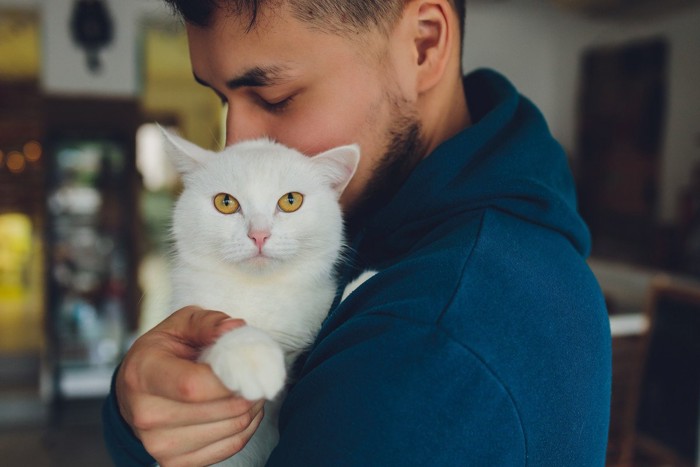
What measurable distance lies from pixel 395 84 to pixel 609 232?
20.2ft

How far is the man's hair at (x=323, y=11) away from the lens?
3.10 ft

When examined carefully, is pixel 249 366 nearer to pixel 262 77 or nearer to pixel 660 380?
pixel 262 77

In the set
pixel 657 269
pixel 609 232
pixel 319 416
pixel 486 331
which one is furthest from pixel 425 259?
pixel 609 232

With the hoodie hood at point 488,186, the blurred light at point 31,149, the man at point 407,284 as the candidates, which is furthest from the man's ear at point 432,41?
the blurred light at point 31,149

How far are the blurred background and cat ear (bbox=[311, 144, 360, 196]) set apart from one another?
2.22 metres

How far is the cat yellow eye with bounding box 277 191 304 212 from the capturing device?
1.01 metres

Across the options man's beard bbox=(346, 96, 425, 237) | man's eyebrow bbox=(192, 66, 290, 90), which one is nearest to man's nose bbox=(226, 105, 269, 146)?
man's eyebrow bbox=(192, 66, 290, 90)

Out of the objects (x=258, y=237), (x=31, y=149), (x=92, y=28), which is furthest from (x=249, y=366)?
(x=31, y=149)

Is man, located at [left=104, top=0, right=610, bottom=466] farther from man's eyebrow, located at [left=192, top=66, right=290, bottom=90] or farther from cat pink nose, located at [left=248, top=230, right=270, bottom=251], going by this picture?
cat pink nose, located at [left=248, top=230, right=270, bottom=251]

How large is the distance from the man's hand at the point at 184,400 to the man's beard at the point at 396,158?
1.50 feet

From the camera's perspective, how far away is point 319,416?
66 cm

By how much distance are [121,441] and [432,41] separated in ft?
2.95

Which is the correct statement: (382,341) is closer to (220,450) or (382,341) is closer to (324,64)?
(220,450)

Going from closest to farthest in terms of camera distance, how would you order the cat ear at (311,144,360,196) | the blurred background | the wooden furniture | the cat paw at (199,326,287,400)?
the cat paw at (199,326,287,400)
the cat ear at (311,144,360,196)
the wooden furniture
the blurred background
